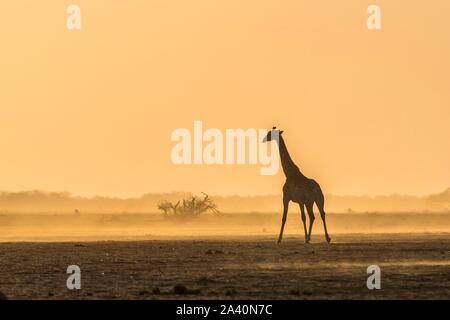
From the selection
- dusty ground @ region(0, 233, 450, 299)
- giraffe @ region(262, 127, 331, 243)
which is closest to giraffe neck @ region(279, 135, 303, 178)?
giraffe @ region(262, 127, 331, 243)

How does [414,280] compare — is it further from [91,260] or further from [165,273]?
[91,260]

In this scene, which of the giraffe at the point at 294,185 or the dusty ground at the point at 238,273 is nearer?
the dusty ground at the point at 238,273

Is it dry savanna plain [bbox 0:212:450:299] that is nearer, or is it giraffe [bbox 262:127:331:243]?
dry savanna plain [bbox 0:212:450:299]

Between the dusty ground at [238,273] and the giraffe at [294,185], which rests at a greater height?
the giraffe at [294,185]

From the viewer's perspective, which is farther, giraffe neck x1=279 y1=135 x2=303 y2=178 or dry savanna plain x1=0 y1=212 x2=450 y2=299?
giraffe neck x1=279 y1=135 x2=303 y2=178

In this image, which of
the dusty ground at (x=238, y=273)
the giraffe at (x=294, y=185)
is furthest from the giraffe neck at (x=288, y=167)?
the dusty ground at (x=238, y=273)

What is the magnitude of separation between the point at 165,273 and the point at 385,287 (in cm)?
1228

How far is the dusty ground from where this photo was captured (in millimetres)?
43812

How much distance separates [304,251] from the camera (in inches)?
2734

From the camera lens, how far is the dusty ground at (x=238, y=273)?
43.8 metres

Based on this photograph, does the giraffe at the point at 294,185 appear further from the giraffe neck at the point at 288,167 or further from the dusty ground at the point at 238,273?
the dusty ground at the point at 238,273

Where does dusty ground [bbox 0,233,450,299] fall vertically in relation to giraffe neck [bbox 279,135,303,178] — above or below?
below

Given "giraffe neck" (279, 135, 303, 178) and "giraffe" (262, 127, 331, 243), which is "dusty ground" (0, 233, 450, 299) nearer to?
"giraffe" (262, 127, 331, 243)
